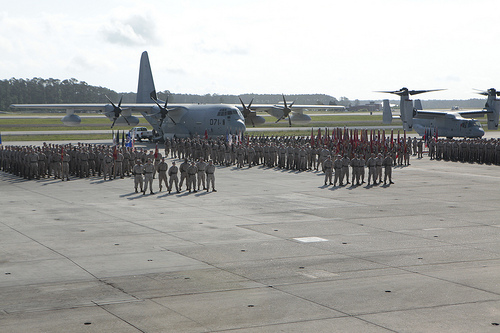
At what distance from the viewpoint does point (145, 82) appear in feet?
183

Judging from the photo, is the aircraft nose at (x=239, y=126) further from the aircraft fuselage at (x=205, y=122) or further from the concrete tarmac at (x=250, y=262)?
the concrete tarmac at (x=250, y=262)

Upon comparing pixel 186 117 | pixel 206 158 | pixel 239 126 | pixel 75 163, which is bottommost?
pixel 206 158

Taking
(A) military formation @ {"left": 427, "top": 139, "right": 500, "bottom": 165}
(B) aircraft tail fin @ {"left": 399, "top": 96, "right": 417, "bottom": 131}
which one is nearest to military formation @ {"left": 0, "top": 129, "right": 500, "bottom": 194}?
(A) military formation @ {"left": 427, "top": 139, "right": 500, "bottom": 165}

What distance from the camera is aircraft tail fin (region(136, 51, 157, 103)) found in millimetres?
55531

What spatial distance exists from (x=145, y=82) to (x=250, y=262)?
1813 inches

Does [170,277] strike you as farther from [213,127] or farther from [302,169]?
[213,127]

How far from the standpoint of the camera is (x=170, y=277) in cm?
1059

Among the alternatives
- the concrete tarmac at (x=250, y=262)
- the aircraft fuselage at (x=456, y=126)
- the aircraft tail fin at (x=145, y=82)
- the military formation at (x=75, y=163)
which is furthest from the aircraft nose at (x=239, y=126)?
the concrete tarmac at (x=250, y=262)

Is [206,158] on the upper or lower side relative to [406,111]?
lower

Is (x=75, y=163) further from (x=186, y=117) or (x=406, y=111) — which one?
(x=406, y=111)

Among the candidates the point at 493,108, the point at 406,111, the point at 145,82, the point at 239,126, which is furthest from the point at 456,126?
the point at 145,82

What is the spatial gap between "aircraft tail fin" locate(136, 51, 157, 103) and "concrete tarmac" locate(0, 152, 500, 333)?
34.8 meters

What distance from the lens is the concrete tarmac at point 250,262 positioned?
330 inches

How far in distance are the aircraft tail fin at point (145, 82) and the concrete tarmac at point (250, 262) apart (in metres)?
34.8
